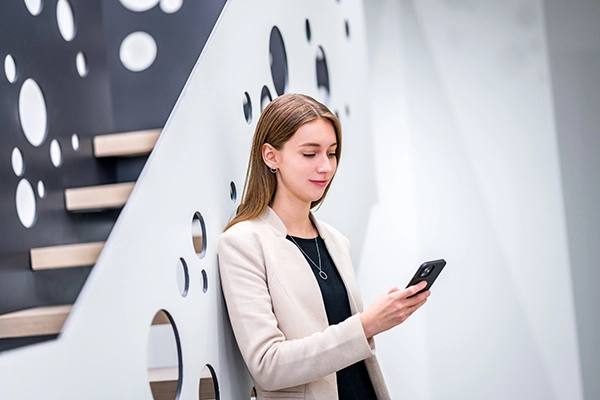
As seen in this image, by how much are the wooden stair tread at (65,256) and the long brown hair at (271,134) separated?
0.45 m

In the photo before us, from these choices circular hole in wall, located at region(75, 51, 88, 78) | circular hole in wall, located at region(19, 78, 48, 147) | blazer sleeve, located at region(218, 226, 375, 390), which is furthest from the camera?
circular hole in wall, located at region(75, 51, 88, 78)

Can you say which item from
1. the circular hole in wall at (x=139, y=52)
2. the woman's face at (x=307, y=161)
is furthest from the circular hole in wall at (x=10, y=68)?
the woman's face at (x=307, y=161)

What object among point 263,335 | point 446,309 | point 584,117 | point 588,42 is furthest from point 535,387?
point 263,335

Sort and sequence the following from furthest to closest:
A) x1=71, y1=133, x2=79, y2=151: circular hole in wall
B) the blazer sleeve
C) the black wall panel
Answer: x1=71, y1=133, x2=79, y2=151: circular hole in wall, the black wall panel, the blazer sleeve

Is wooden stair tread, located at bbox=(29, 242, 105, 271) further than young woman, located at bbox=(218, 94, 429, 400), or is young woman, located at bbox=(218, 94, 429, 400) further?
wooden stair tread, located at bbox=(29, 242, 105, 271)

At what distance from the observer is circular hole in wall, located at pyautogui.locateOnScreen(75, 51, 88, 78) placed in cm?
281

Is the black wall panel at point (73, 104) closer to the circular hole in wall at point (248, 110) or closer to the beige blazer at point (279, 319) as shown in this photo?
the beige blazer at point (279, 319)

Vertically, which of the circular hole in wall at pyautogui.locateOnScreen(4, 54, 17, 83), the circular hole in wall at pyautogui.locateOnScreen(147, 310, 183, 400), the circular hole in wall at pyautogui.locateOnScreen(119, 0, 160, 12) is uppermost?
the circular hole in wall at pyautogui.locateOnScreen(119, 0, 160, 12)

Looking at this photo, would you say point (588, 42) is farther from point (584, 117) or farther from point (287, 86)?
point (287, 86)

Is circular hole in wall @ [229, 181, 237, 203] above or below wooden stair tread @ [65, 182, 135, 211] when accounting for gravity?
below

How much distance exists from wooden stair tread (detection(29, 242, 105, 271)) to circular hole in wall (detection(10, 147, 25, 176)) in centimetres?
28

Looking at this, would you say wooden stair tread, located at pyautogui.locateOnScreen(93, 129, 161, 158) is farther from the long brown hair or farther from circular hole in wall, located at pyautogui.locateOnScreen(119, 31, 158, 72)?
the long brown hair

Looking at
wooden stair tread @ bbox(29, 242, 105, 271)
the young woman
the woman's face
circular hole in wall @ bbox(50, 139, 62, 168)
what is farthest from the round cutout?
the woman's face

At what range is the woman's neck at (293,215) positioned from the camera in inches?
66.5
